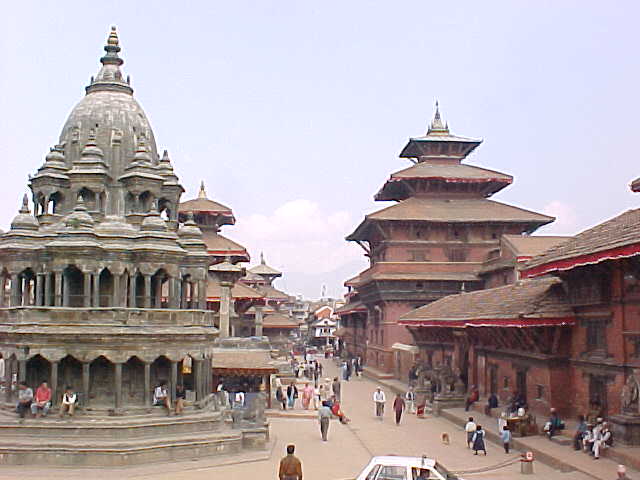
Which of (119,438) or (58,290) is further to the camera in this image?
(58,290)

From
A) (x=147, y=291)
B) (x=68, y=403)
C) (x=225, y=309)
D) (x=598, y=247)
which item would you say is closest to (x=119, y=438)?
(x=68, y=403)

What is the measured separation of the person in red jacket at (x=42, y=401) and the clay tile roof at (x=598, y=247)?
14.3 metres

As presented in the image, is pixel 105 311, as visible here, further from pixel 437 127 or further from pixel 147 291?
pixel 437 127

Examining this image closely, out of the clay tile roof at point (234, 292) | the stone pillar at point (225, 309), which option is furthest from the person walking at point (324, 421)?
the clay tile roof at point (234, 292)

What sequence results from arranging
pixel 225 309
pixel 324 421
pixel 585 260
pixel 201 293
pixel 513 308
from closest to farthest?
pixel 585 260, pixel 324 421, pixel 201 293, pixel 513 308, pixel 225 309

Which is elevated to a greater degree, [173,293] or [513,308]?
[173,293]

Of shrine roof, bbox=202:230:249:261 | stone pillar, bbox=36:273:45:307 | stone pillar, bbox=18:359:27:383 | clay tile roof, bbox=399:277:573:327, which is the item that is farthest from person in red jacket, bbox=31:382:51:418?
shrine roof, bbox=202:230:249:261

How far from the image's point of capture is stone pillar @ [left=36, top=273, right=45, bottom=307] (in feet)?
71.1

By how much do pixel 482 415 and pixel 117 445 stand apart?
13.7m

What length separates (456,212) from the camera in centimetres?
4775

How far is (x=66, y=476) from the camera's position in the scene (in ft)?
59.2

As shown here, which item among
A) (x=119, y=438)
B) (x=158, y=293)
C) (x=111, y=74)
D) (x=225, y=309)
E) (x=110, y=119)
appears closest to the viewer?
(x=119, y=438)

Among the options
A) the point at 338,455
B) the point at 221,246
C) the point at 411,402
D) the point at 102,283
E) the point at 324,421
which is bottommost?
the point at 338,455

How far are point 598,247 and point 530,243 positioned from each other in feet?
70.5
